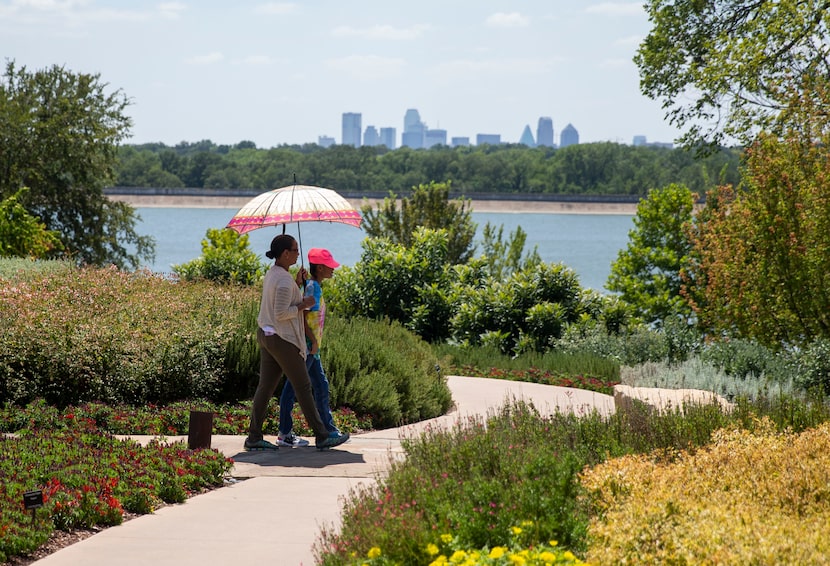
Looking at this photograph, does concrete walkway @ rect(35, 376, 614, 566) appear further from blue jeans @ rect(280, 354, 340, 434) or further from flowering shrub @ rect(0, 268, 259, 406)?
flowering shrub @ rect(0, 268, 259, 406)

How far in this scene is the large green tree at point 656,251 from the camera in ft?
73.3

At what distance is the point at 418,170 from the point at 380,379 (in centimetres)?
10140

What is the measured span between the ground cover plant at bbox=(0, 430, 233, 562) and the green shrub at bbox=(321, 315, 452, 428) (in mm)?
2812

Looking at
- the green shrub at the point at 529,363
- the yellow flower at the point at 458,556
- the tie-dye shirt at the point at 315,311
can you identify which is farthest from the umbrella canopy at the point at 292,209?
the yellow flower at the point at 458,556

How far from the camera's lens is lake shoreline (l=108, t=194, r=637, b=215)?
325ft

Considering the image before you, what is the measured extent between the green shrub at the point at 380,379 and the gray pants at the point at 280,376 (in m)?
1.88

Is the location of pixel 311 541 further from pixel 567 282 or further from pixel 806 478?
pixel 567 282

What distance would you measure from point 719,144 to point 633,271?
12.0 ft

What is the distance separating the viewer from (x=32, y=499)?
576 cm

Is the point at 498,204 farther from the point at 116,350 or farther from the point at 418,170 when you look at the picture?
the point at 116,350

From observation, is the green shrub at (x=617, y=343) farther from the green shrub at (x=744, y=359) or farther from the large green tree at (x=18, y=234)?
the large green tree at (x=18, y=234)

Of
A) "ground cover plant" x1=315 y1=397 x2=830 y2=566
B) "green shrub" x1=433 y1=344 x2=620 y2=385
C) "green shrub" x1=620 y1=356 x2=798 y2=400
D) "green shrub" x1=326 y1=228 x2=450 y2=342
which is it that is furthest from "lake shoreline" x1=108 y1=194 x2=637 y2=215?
"ground cover plant" x1=315 y1=397 x2=830 y2=566

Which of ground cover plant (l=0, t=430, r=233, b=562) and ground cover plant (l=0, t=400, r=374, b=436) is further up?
ground cover plant (l=0, t=430, r=233, b=562)

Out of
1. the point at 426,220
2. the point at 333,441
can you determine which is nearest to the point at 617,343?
the point at 333,441
